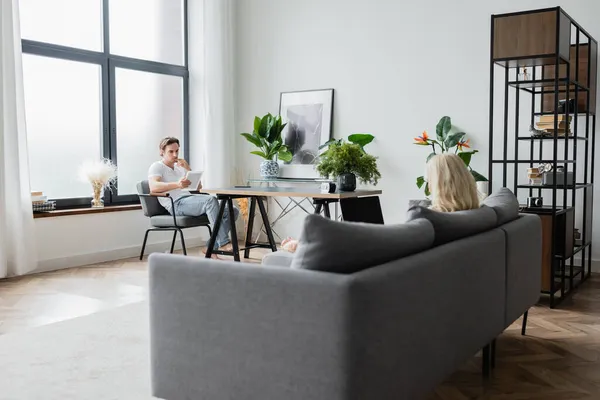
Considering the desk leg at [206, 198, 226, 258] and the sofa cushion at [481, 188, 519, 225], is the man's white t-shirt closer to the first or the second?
the desk leg at [206, 198, 226, 258]

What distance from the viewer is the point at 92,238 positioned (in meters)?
6.30

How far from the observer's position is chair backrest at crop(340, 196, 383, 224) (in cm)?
572

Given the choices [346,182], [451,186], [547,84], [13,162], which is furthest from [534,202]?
[13,162]

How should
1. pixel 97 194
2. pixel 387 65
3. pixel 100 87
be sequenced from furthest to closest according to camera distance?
pixel 387 65
pixel 100 87
pixel 97 194

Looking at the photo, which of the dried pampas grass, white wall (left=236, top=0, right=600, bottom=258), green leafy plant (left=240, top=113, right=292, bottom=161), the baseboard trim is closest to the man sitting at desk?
the dried pampas grass

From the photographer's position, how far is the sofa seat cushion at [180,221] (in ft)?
20.0

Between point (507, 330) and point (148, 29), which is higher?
point (148, 29)

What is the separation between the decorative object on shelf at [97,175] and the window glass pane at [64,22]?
48.3 inches

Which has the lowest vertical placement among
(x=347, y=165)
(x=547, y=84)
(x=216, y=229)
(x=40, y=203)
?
(x=216, y=229)

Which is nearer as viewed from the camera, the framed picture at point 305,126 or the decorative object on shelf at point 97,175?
the decorative object on shelf at point 97,175

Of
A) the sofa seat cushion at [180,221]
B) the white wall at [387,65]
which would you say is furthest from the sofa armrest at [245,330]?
the white wall at [387,65]

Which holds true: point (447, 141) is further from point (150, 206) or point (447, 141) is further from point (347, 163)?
point (150, 206)

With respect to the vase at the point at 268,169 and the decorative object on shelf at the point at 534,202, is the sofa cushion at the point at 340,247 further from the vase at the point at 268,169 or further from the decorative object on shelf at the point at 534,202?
the vase at the point at 268,169

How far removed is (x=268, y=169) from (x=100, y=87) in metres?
2.00
